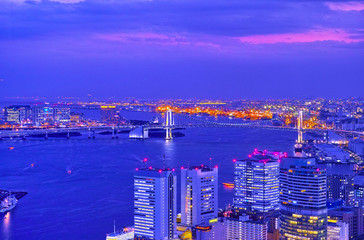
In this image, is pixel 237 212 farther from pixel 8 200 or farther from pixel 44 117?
pixel 44 117

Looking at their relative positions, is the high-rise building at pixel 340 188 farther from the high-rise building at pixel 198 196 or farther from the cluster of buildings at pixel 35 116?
the cluster of buildings at pixel 35 116

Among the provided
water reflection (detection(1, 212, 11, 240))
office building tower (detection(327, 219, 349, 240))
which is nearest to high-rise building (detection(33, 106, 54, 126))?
water reflection (detection(1, 212, 11, 240))

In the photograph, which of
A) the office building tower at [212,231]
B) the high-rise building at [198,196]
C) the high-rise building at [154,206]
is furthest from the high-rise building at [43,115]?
the office building tower at [212,231]

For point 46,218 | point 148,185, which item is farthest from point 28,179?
point 148,185

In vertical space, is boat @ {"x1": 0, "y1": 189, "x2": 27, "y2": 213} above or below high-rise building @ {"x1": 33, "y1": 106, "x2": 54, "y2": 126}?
below

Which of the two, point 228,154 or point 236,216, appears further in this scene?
point 228,154

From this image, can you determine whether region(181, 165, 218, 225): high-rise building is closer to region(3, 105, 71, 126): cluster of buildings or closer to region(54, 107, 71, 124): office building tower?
region(3, 105, 71, 126): cluster of buildings

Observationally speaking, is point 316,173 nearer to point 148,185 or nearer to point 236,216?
point 236,216
